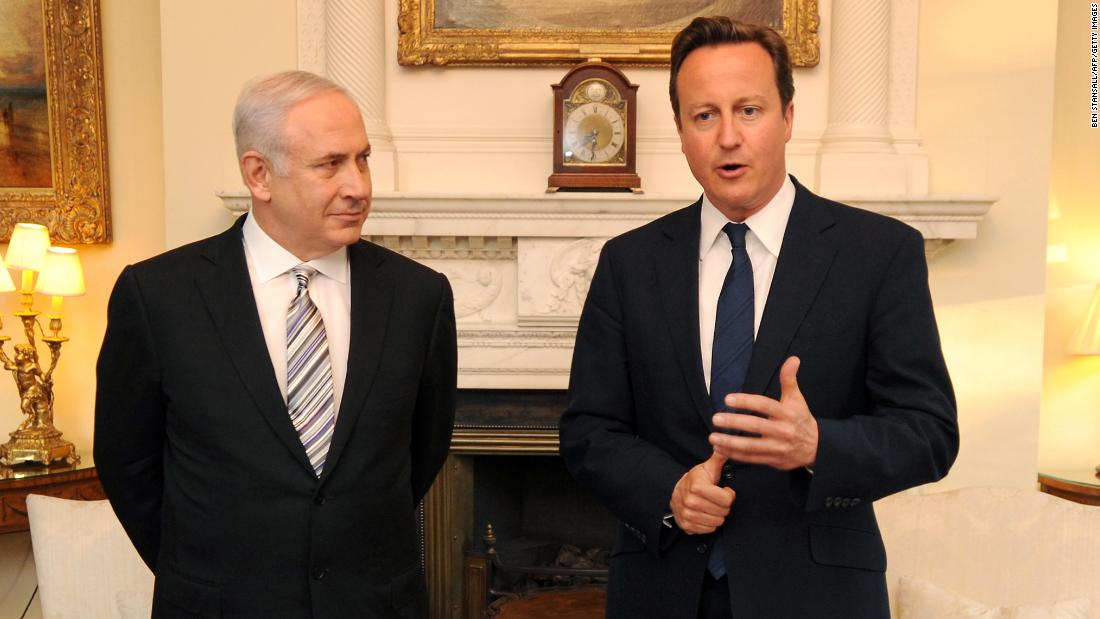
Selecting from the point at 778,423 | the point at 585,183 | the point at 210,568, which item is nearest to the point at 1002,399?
the point at 585,183

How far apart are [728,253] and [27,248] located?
3.26 meters

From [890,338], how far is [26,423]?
3.68m

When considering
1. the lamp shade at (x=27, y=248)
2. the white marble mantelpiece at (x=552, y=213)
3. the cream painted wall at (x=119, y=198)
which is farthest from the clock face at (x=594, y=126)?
the lamp shade at (x=27, y=248)

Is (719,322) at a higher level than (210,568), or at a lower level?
higher

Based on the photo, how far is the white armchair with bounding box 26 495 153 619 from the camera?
9.09 ft

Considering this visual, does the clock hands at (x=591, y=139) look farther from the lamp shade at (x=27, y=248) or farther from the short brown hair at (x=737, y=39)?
the lamp shade at (x=27, y=248)

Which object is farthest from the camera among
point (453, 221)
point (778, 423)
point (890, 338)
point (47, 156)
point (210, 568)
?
point (47, 156)

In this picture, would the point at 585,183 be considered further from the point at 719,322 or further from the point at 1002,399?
the point at 719,322

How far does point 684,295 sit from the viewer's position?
1.70 metres

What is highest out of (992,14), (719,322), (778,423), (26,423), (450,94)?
(992,14)

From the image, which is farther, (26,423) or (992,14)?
(26,423)

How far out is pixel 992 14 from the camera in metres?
3.76

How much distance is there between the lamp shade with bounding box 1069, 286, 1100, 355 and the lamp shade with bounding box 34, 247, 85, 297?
4012 mm

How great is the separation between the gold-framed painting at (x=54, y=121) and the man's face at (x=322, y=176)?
2.94 m
